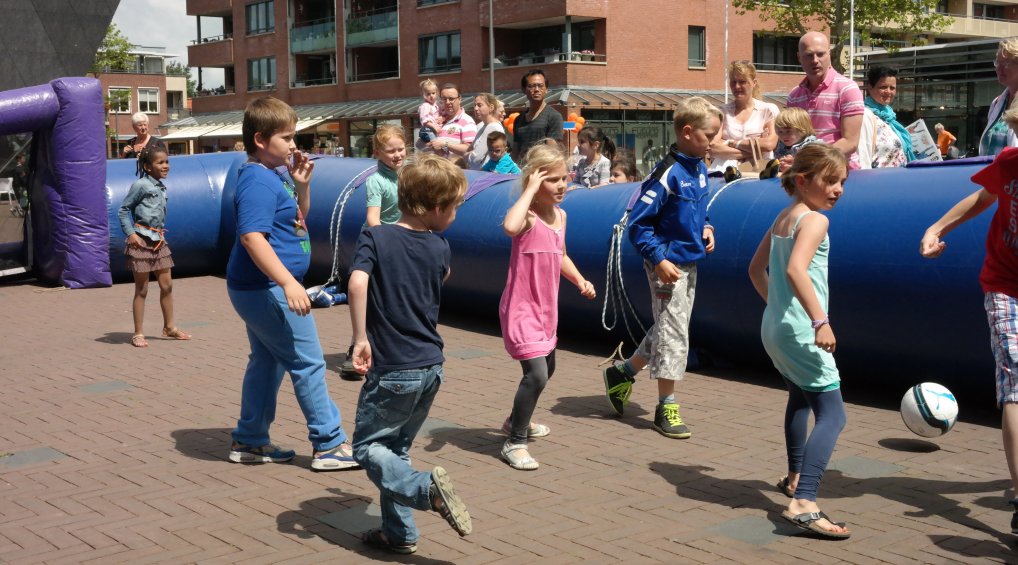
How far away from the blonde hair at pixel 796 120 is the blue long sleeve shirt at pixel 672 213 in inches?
51.4

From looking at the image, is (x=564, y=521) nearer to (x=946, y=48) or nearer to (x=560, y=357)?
(x=560, y=357)

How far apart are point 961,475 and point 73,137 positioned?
1069 cm

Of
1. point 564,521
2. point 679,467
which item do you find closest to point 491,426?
point 679,467

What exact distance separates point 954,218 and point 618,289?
3743 mm

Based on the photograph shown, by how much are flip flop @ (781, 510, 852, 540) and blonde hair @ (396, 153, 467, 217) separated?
1858 millimetres

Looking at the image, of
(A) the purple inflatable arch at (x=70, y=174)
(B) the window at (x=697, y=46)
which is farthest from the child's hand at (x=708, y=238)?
(B) the window at (x=697, y=46)

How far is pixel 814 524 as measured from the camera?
4.54 metres

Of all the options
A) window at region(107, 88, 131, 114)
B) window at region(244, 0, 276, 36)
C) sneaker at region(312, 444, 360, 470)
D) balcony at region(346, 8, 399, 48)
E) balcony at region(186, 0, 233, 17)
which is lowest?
sneaker at region(312, 444, 360, 470)

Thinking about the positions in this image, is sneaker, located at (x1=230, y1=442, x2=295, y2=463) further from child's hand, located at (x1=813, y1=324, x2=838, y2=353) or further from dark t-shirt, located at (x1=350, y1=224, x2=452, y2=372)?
child's hand, located at (x1=813, y1=324, x2=838, y2=353)

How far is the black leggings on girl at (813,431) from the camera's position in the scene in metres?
4.64

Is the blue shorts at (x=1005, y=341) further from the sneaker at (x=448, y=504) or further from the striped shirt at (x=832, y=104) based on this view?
the striped shirt at (x=832, y=104)

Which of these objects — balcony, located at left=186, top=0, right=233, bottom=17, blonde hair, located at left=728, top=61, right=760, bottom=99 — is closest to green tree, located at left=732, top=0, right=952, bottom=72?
balcony, located at left=186, top=0, right=233, bottom=17

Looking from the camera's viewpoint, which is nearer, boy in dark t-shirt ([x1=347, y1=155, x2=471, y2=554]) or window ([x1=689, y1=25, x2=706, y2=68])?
boy in dark t-shirt ([x1=347, y1=155, x2=471, y2=554])

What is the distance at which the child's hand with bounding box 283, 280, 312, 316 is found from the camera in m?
4.89
